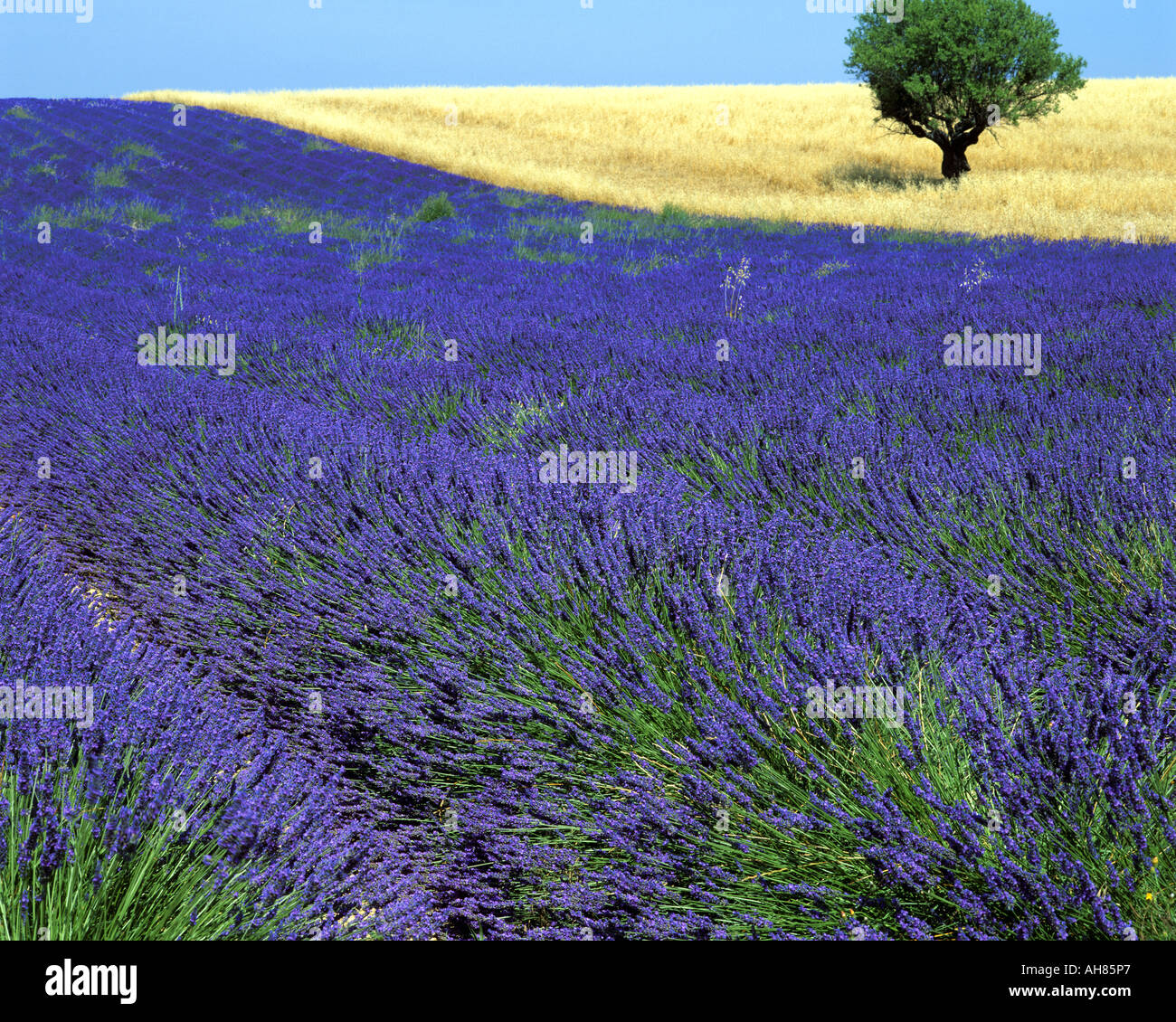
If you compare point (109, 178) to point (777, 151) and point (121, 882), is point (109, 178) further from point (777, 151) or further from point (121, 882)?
point (121, 882)

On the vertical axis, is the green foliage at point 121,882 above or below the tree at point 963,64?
below

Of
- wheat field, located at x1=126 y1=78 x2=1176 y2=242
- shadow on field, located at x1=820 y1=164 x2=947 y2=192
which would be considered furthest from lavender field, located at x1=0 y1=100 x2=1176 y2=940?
shadow on field, located at x1=820 y1=164 x2=947 y2=192

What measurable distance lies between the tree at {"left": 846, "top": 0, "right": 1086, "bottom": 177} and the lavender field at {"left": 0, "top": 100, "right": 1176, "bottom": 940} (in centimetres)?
1987

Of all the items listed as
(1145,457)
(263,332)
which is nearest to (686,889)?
(1145,457)

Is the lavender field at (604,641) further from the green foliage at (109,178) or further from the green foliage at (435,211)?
the green foliage at (109,178)

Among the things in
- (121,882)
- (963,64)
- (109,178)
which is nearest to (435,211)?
(109,178)

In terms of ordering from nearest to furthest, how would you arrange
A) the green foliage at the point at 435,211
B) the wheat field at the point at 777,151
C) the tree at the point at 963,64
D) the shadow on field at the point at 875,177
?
1. the green foliage at the point at 435,211
2. the wheat field at the point at 777,151
3. the tree at the point at 963,64
4. the shadow on field at the point at 875,177

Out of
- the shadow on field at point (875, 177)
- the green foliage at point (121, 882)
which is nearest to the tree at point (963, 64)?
the shadow on field at point (875, 177)

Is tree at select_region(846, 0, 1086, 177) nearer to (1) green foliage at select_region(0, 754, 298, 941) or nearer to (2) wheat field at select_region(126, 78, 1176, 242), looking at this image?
(2) wheat field at select_region(126, 78, 1176, 242)

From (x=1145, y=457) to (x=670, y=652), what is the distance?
5.11ft

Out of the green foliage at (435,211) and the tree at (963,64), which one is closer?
the green foliage at (435,211)

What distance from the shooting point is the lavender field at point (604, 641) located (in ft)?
4.05

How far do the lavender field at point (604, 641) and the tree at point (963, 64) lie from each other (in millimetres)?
19866

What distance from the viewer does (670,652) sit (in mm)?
1699
